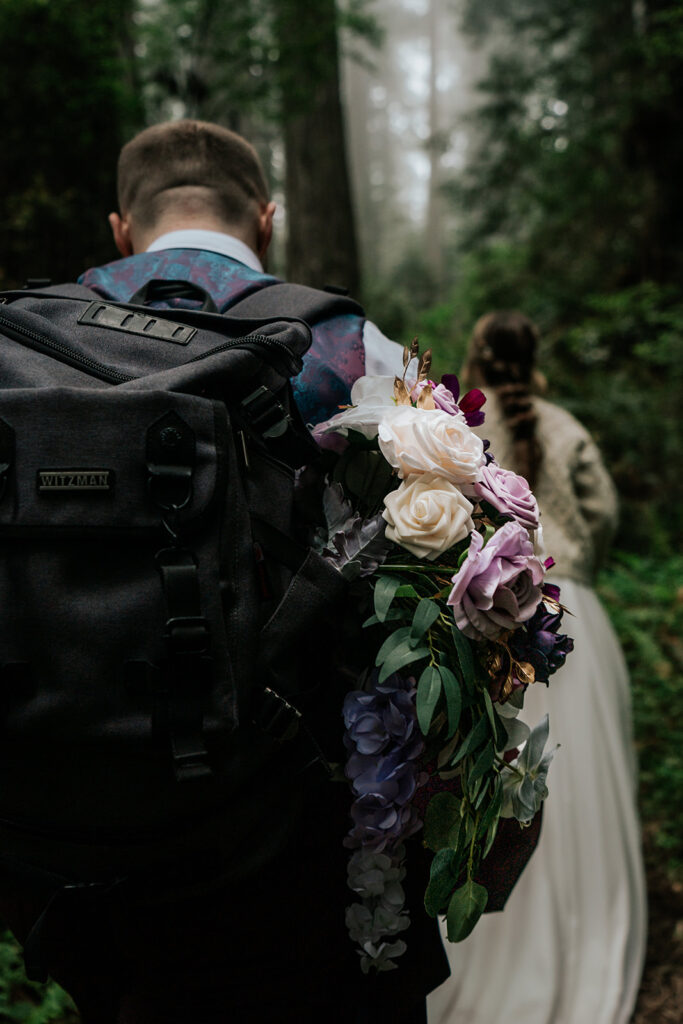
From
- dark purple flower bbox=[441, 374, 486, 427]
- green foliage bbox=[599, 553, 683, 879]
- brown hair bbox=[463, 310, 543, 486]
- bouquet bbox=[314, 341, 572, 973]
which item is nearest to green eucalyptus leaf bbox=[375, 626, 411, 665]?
bouquet bbox=[314, 341, 572, 973]

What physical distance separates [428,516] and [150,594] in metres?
0.48

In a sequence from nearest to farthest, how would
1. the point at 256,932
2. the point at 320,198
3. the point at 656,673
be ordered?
the point at 256,932
the point at 656,673
the point at 320,198

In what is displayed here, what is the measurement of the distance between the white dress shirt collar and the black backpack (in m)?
0.47

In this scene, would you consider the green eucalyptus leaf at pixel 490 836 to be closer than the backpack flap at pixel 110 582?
No

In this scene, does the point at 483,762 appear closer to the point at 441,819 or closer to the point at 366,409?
the point at 441,819

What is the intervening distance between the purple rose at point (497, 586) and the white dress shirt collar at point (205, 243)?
3.25ft

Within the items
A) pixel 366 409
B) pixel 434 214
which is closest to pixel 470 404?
pixel 366 409

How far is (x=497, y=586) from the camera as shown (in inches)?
50.5

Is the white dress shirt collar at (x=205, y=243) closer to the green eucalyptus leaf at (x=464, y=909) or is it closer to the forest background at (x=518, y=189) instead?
the green eucalyptus leaf at (x=464, y=909)

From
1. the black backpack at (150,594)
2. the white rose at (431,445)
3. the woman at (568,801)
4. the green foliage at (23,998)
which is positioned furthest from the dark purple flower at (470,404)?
the green foliage at (23,998)

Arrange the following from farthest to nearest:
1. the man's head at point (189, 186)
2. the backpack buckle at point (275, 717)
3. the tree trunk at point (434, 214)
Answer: the tree trunk at point (434, 214) → the man's head at point (189, 186) → the backpack buckle at point (275, 717)

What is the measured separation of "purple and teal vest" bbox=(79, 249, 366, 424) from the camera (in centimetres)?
161

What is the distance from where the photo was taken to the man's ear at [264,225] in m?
2.15

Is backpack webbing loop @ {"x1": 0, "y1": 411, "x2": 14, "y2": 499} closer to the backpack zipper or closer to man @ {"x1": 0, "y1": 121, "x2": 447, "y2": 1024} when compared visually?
the backpack zipper
